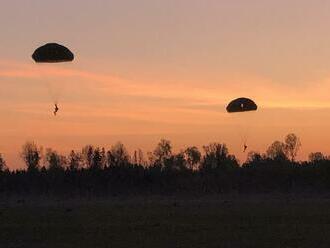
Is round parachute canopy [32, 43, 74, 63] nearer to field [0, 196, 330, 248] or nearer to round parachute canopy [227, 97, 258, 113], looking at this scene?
field [0, 196, 330, 248]

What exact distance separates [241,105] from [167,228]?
2188cm

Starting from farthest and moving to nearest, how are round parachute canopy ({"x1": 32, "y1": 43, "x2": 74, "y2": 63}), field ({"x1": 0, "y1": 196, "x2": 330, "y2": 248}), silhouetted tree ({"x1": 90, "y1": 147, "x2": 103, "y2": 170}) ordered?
silhouetted tree ({"x1": 90, "y1": 147, "x2": 103, "y2": 170})
round parachute canopy ({"x1": 32, "y1": 43, "x2": 74, "y2": 63})
field ({"x1": 0, "y1": 196, "x2": 330, "y2": 248})

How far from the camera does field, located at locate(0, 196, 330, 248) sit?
77.9ft

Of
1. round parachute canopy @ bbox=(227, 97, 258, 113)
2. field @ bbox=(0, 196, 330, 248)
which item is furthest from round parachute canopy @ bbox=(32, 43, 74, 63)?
round parachute canopy @ bbox=(227, 97, 258, 113)

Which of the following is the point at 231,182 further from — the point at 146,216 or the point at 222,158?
the point at 146,216

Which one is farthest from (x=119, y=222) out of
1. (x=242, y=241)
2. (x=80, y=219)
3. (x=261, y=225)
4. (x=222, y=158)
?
(x=222, y=158)

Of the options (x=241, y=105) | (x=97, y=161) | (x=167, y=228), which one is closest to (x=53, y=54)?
(x=167, y=228)

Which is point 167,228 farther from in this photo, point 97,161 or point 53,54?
point 97,161

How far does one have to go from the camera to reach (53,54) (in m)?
37.7

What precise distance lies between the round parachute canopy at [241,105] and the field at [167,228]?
11.7 metres

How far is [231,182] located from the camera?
7375 cm

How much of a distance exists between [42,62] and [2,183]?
3722 centimetres

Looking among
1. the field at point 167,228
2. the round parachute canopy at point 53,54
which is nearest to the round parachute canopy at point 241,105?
the field at point 167,228

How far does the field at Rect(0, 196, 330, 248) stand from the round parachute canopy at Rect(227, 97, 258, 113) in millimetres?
11701
